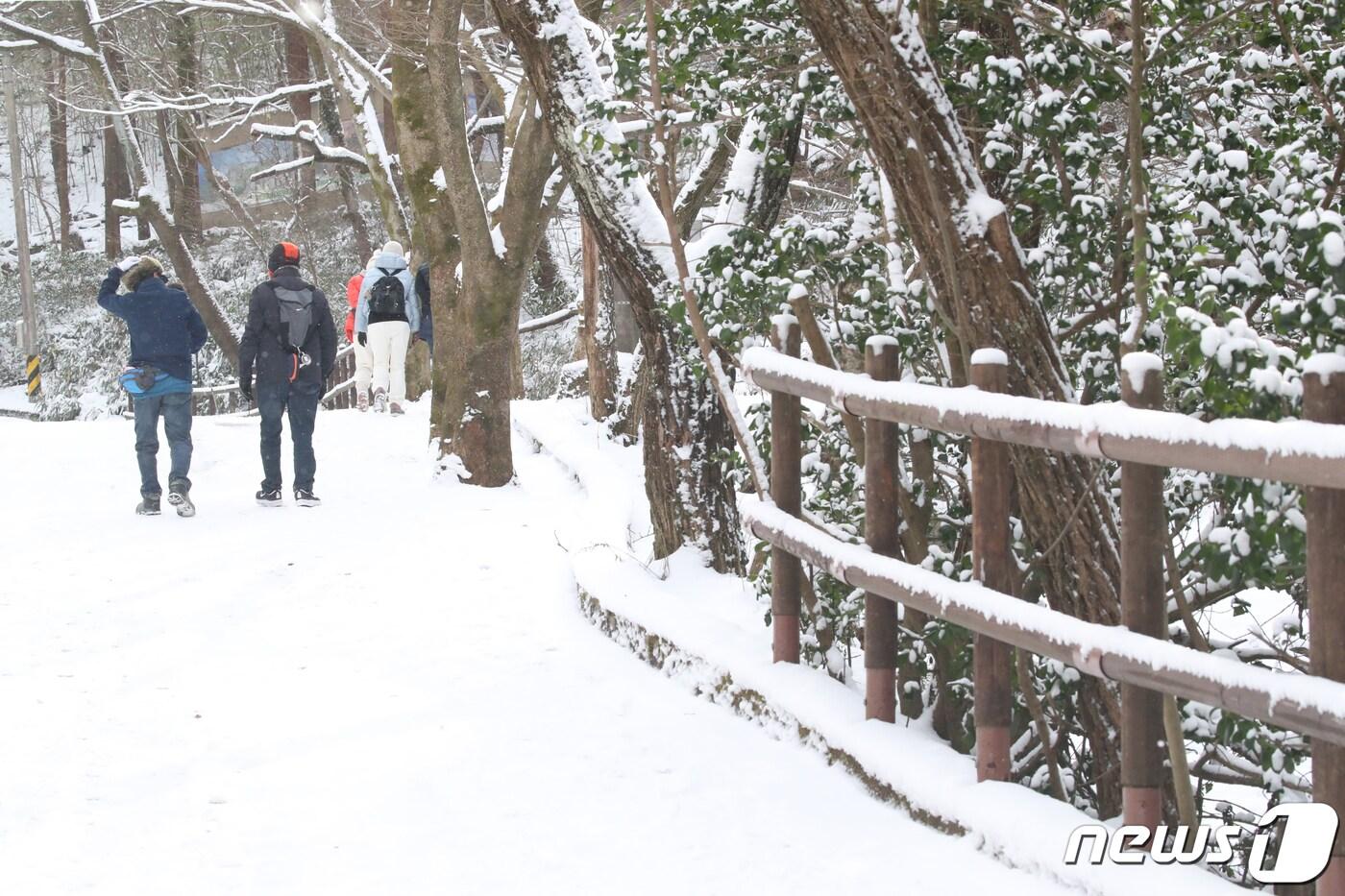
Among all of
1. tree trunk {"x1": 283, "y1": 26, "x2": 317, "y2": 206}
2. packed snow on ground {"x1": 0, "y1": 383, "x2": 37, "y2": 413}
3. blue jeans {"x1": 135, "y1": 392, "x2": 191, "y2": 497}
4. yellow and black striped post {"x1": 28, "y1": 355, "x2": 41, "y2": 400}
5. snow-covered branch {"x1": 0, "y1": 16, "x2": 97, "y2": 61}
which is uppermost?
tree trunk {"x1": 283, "y1": 26, "x2": 317, "y2": 206}

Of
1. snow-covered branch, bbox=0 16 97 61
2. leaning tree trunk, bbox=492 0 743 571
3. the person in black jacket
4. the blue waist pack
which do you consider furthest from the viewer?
snow-covered branch, bbox=0 16 97 61

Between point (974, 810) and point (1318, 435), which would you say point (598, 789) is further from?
point (1318, 435)

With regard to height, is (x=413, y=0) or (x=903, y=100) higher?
(x=413, y=0)

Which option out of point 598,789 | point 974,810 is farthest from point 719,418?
point 974,810

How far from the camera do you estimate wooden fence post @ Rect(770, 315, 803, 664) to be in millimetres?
5000

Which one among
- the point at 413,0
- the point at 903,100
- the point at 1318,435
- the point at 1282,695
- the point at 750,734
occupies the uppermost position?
the point at 413,0

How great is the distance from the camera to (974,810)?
12.1 feet

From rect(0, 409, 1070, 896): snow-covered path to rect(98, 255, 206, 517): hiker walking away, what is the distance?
49.7 inches

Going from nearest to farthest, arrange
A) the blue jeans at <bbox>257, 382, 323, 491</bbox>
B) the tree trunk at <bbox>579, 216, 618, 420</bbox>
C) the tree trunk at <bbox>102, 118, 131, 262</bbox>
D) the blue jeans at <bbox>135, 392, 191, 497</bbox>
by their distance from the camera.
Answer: the blue jeans at <bbox>135, 392, 191, 497</bbox> → the blue jeans at <bbox>257, 382, 323, 491</bbox> → the tree trunk at <bbox>579, 216, 618, 420</bbox> → the tree trunk at <bbox>102, 118, 131, 262</bbox>

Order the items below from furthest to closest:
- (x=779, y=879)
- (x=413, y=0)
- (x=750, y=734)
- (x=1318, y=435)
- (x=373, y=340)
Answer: (x=373, y=340) → (x=413, y=0) → (x=750, y=734) → (x=779, y=879) → (x=1318, y=435)

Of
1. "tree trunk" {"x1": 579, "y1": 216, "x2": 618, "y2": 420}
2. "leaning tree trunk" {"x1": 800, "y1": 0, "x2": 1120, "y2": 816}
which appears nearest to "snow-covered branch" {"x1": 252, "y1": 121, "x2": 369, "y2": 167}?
"tree trunk" {"x1": 579, "y1": 216, "x2": 618, "y2": 420}

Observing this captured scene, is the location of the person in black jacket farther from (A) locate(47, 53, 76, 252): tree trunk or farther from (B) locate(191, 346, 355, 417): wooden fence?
(A) locate(47, 53, 76, 252): tree trunk

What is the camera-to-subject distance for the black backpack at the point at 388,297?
14930 millimetres

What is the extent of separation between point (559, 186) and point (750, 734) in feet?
27.8
